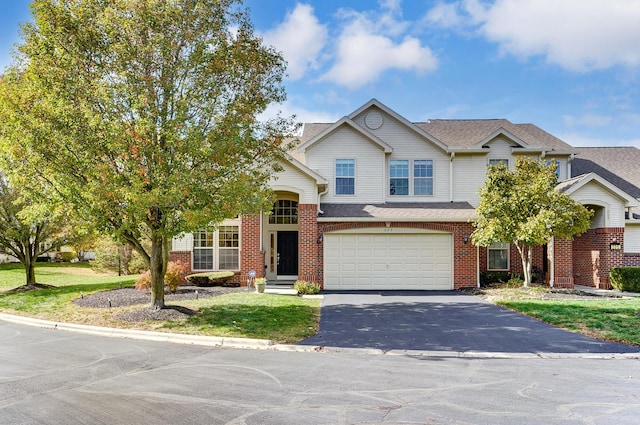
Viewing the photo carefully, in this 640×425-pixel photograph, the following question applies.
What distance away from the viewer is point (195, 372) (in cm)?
767

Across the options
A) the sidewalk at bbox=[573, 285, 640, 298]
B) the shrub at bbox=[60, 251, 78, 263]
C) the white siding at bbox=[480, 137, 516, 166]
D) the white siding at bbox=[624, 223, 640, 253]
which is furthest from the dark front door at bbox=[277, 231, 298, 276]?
the shrub at bbox=[60, 251, 78, 263]

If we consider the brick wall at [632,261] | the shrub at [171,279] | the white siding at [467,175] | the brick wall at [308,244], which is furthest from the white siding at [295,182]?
the brick wall at [632,261]

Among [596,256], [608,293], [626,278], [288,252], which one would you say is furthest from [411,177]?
[626,278]

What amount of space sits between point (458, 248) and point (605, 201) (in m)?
6.56

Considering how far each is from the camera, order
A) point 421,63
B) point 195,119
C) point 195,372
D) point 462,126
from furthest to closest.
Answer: point 462,126, point 421,63, point 195,119, point 195,372

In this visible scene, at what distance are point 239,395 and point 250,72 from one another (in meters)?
8.90

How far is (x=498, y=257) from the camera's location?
2064 centimetres

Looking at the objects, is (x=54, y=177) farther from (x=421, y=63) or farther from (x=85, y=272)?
(x=85, y=272)

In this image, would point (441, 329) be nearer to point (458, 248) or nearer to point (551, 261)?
point (458, 248)

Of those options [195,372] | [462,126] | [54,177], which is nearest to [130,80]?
[54,177]

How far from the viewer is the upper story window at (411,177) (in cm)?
2123

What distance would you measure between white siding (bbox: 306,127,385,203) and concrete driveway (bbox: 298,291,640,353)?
246 inches

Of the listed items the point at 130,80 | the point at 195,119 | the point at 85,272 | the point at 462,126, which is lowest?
the point at 85,272

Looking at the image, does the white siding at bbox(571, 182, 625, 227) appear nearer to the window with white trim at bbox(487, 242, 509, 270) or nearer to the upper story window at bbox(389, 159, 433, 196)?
the window with white trim at bbox(487, 242, 509, 270)
